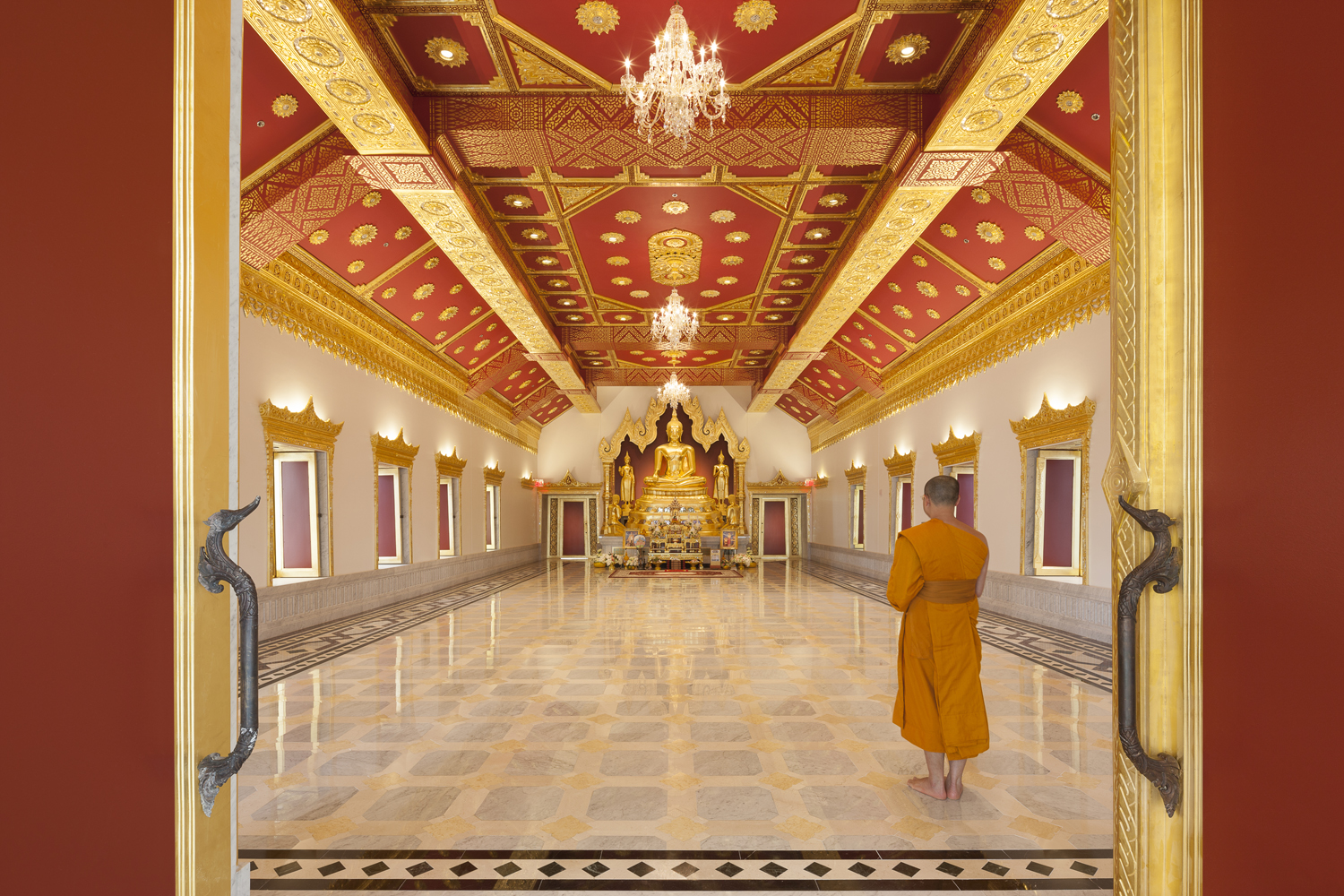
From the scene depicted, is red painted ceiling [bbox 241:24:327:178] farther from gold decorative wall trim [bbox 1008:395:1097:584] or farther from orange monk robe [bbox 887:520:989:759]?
gold decorative wall trim [bbox 1008:395:1097:584]

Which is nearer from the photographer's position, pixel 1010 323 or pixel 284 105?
pixel 284 105

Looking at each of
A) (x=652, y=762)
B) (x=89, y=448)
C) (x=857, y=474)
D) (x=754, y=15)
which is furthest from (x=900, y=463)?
(x=89, y=448)

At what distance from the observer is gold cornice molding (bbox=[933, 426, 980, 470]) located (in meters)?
10.5

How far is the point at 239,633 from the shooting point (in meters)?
1.26

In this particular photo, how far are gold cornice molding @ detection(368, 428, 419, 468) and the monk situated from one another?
28.8 feet

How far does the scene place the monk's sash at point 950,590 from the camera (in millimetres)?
3383

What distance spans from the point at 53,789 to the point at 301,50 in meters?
4.73

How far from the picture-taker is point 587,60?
522cm

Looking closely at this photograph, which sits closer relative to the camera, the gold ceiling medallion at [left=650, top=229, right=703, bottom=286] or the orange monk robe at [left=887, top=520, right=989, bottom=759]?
the orange monk robe at [left=887, top=520, right=989, bottom=759]

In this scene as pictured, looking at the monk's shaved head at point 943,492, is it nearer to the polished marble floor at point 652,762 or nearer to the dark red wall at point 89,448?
the polished marble floor at point 652,762

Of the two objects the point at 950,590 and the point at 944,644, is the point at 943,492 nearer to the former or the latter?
the point at 950,590

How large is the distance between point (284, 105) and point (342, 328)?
4.34 metres

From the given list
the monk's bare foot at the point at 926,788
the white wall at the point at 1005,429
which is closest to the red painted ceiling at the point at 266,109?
the monk's bare foot at the point at 926,788

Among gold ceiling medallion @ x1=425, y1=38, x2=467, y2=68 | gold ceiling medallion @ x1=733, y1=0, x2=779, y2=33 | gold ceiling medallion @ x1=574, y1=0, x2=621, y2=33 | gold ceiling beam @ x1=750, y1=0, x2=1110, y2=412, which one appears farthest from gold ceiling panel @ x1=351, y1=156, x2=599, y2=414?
gold ceiling beam @ x1=750, y1=0, x2=1110, y2=412
